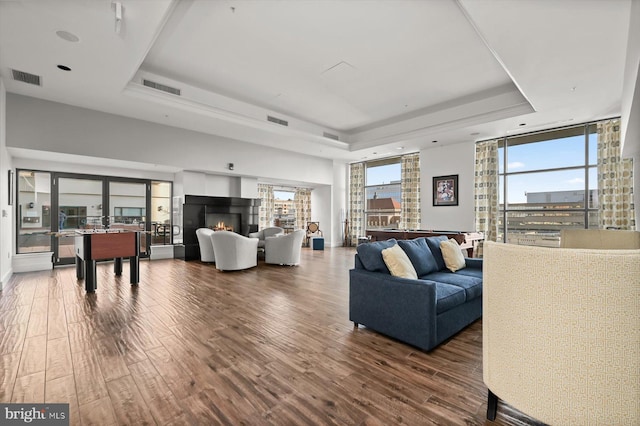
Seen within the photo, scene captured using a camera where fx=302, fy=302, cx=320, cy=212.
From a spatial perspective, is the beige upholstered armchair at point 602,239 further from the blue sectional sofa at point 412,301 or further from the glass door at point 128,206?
the glass door at point 128,206

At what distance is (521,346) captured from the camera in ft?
4.91

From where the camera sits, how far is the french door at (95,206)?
6.60 metres

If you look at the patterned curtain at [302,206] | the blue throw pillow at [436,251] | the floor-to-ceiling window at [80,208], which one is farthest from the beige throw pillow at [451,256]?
the patterned curtain at [302,206]

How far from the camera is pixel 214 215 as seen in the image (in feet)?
27.5

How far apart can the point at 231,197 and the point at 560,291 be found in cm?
803

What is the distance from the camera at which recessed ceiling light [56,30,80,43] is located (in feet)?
10.9

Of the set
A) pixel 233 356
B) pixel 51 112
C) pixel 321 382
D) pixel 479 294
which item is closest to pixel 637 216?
pixel 479 294

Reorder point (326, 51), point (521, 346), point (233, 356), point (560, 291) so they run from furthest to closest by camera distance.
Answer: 1. point (326, 51)
2. point (233, 356)
3. point (521, 346)
4. point (560, 291)

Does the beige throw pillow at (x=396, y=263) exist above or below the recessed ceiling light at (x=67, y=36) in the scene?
below

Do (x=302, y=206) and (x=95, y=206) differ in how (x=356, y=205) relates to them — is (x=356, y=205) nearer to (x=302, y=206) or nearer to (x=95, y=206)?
(x=302, y=206)

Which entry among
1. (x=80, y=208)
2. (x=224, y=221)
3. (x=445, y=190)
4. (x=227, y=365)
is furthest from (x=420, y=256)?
(x=80, y=208)

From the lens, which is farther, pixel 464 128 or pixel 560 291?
pixel 464 128

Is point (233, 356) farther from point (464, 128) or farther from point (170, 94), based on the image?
point (464, 128)

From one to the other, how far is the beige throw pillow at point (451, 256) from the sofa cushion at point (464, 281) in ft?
0.89
